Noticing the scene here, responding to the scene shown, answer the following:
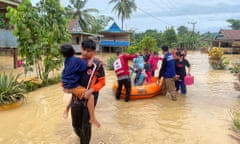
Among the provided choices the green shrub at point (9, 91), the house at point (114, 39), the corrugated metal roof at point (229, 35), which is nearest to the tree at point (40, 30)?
the green shrub at point (9, 91)

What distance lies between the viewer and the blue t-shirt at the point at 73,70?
12.3ft

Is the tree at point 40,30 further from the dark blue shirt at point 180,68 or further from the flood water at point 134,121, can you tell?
the dark blue shirt at point 180,68

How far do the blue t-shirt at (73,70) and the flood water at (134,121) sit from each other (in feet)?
4.81

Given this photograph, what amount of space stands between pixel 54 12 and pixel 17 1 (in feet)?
17.1

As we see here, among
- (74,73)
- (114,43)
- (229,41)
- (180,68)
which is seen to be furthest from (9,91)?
(229,41)

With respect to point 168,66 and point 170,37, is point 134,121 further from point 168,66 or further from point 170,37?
point 170,37

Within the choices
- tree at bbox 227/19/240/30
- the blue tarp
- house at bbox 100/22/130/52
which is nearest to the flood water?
the blue tarp

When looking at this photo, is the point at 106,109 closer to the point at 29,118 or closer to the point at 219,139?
the point at 29,118

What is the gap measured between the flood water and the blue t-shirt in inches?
57.7

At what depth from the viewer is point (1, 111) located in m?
6.55

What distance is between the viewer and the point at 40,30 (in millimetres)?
9828

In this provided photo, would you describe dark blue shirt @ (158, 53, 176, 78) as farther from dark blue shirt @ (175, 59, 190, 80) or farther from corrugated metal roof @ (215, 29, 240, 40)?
corrugated metal roof @ (215, 29, 240, 40)

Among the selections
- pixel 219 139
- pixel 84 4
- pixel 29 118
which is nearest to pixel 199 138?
pixel 219 139

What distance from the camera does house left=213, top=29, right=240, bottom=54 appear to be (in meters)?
41.2
